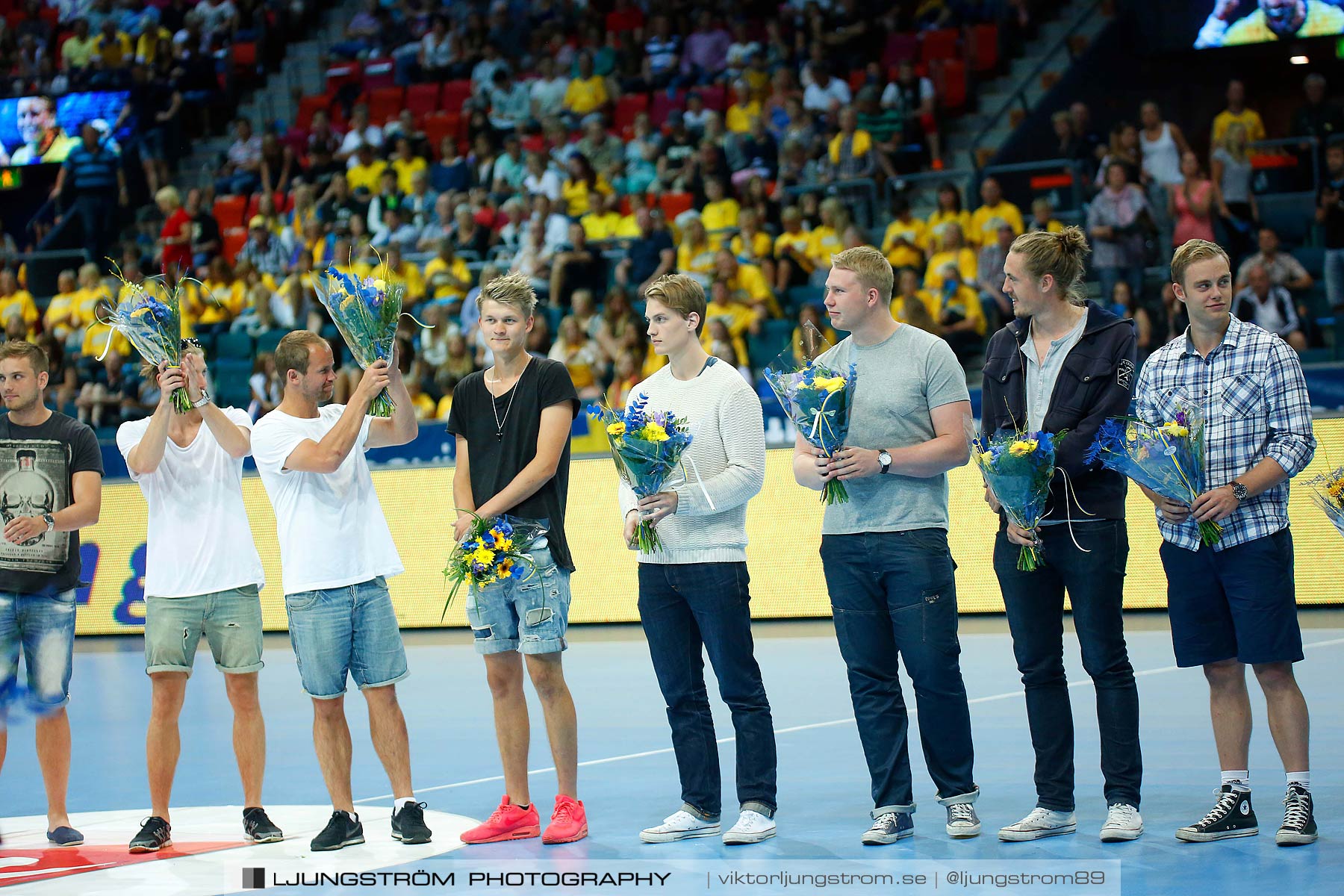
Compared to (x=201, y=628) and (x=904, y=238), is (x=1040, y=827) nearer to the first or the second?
(x=201, y=628)

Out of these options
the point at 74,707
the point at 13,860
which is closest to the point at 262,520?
the point at 74,707

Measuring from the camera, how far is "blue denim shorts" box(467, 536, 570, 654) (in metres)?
5.56

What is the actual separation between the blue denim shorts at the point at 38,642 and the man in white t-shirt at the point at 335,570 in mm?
1134

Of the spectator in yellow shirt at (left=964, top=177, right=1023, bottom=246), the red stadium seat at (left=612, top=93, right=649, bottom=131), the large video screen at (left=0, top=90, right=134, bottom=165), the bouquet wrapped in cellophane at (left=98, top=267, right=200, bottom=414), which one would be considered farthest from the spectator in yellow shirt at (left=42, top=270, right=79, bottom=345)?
the bouquet wrapped in cellophane at (left=98, top=267, right=200, bottom=414)

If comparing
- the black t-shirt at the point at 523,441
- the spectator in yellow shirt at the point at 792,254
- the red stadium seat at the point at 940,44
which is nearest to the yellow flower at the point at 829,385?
the black t-shirt at the point at 523,441

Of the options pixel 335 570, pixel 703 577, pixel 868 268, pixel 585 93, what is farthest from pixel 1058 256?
pixel 585 93

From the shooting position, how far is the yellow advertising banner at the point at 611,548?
33.4 ft

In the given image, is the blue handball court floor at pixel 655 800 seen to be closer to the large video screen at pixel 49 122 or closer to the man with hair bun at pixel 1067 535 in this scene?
the man with hair bun at pixel 1067 535

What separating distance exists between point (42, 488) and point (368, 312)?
1702 mm

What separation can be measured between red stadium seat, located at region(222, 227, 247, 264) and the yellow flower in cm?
1483

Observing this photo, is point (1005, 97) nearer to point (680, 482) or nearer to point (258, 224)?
point (258, 224)

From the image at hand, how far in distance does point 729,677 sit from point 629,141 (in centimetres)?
1264

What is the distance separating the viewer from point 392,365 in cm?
574

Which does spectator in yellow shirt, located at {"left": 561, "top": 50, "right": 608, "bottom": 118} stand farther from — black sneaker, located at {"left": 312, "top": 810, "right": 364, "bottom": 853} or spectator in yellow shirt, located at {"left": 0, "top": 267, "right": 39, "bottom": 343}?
black sneaker, located at {"left": 312, "top": 810, "right": 364, "bottom": 853}
